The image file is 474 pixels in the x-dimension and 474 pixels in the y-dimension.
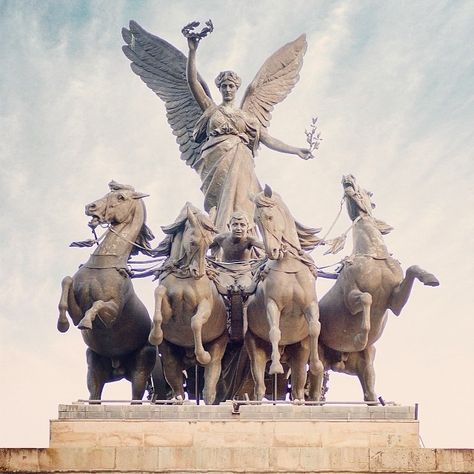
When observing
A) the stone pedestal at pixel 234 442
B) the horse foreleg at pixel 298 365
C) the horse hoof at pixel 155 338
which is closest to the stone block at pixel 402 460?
the stone pedestal at pixel 234 442

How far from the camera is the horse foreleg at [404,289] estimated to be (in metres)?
24.9

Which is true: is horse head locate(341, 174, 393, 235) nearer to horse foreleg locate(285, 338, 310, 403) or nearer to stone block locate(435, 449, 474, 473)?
horse foreleg locate(285, 338, 310, 403)

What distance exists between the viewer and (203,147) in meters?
30.5

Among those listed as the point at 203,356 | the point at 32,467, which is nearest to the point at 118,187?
the point at 203,356

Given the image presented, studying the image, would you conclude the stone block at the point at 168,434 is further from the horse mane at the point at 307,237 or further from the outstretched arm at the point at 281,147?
the outstretched arm at the point at 281,147

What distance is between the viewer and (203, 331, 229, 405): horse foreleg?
25.2 meters

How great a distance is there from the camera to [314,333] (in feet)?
79.3

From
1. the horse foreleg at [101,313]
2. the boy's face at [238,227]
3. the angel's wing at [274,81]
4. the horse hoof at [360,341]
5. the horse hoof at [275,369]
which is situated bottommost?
the horse hoof at [275,369]

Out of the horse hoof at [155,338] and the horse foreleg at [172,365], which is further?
the horse foreleg at [172,365]

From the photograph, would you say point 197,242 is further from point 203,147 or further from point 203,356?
point 203,147

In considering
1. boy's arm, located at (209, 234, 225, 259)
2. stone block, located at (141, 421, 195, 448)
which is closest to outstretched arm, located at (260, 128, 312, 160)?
boy's arm, located at (209, 234, 225, 259)

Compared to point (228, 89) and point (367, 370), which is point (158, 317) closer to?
point (367, 370)

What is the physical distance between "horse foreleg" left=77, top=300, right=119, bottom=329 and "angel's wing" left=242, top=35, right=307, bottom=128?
7410 millimetres

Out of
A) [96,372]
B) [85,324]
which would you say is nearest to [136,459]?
[85,324]
